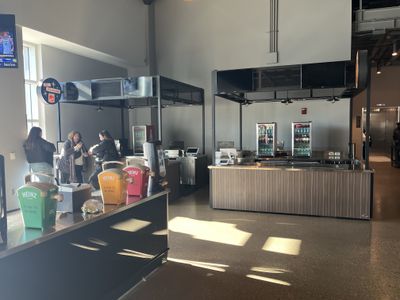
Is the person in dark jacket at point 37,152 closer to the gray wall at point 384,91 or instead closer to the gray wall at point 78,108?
the gray wall at point 78,108

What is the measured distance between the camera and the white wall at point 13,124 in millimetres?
6129

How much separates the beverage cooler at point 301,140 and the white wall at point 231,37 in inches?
86.7

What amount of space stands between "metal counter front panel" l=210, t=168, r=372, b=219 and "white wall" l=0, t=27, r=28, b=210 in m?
3.83

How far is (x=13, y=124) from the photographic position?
6305mm

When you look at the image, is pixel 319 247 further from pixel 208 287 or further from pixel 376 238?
pixel 208 287

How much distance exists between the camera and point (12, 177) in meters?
6.29

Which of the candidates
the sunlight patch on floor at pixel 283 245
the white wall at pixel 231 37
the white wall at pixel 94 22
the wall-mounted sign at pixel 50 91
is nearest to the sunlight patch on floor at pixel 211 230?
the sunlight patch on floor at pixel 283 245

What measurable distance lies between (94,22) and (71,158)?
3700 mm

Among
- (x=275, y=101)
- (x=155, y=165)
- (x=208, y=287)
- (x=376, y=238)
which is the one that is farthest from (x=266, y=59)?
(x=208, y=287)

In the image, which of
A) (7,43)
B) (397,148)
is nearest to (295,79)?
(7,43)

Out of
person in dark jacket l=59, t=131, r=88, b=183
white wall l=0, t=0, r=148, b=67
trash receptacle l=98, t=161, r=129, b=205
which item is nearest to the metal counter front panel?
person in dark jacket l=59, t=131, r=88, b=183

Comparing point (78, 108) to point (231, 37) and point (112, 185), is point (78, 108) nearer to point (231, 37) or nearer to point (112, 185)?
point (231, 37)

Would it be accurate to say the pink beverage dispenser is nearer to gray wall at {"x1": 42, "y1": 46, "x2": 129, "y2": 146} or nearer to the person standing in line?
gray wall at {"x1": 42, "y1": 46, "x2": 129, "y2": 146}

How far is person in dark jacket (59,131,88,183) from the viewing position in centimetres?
634
